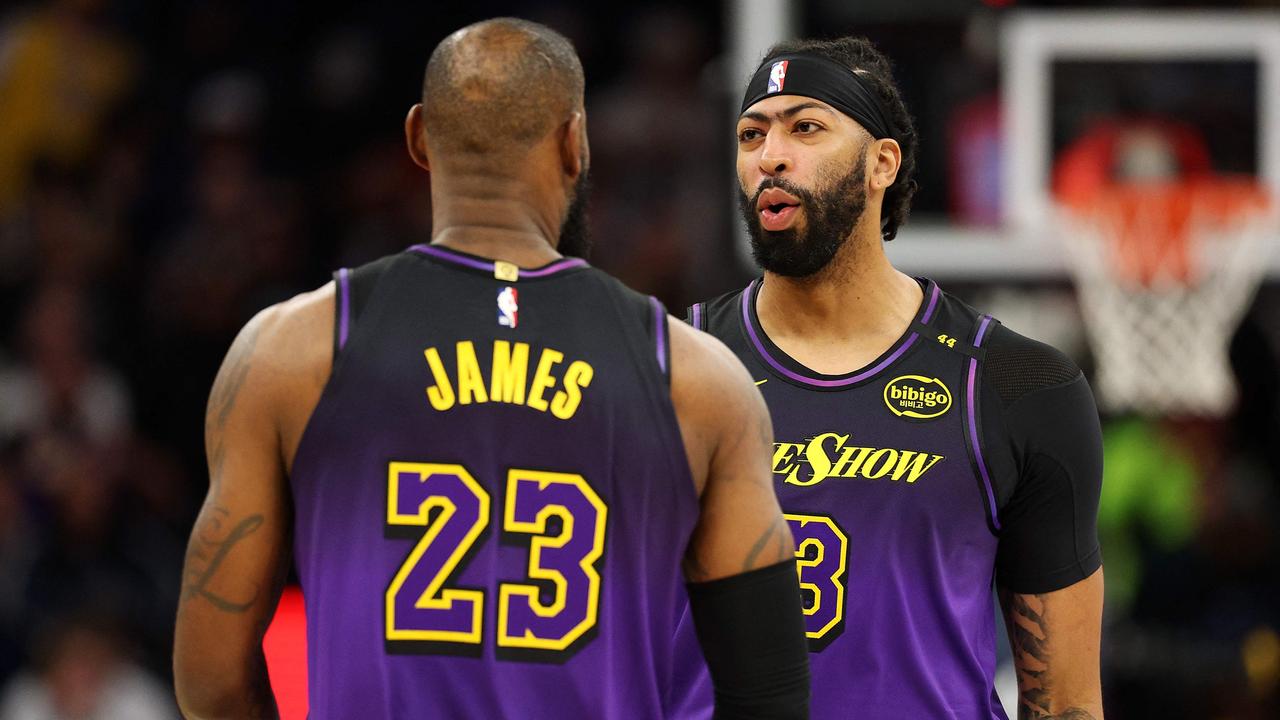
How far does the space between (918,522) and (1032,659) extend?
41 cm

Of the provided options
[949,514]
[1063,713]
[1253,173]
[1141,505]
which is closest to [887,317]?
[949,514]

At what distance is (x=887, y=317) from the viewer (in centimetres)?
410

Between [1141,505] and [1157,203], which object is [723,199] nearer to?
[1157,203]

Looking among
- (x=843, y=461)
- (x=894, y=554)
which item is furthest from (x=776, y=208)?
(x=894, y=554)

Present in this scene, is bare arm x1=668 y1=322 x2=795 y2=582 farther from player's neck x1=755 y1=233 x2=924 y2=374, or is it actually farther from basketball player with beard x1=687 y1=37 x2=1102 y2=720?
player's neck x1=755 y1=233 x2=924 y2=374

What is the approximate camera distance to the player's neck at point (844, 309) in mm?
4066

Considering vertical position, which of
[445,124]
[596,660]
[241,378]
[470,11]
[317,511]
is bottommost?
[596,660]

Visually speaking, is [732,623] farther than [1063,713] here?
No

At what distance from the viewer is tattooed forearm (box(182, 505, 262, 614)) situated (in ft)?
9.64

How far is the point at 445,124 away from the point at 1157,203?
6.03m

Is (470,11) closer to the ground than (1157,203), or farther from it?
farther from it

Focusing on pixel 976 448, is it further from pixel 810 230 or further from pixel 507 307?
pixel 507 307

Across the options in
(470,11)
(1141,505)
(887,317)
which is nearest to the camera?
(887,317)

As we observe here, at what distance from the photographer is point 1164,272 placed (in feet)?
A: 27.1
